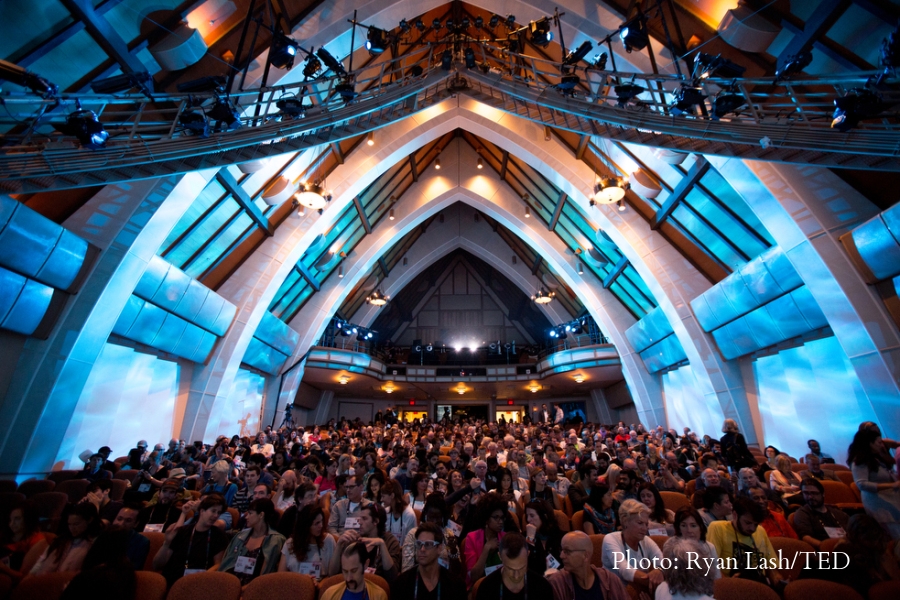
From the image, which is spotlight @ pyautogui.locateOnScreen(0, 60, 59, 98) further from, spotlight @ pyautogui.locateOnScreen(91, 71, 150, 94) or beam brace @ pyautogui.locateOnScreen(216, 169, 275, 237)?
beam brace @ pyautogui.locateOnScreen(216, 169, 275, 237)

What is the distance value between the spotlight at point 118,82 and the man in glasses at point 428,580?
813cm

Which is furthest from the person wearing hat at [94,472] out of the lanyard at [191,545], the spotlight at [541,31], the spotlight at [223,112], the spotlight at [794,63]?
the spotlight at [794,63]

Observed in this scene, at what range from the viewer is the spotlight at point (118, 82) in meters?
6.62

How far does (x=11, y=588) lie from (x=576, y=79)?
978 cm

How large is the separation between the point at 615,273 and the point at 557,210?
348 centimetres

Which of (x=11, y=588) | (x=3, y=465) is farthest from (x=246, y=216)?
(x=11, y=588)

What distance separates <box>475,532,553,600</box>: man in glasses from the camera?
2.56 metres

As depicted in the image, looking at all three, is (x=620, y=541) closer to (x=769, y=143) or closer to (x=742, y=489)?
(x=742, y=489)

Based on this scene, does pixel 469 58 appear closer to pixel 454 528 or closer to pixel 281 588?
pixel 454 528

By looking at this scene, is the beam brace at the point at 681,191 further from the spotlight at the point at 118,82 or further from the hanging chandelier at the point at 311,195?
the spotlight at the point at 118,82

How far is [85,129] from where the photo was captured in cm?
554

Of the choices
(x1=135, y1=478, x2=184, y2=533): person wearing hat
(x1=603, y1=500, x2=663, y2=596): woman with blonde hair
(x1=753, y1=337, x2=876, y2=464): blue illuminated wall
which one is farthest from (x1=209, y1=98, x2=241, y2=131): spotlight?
(x1=753, y1=337, x2=876, y2=464): blue illuminated wall

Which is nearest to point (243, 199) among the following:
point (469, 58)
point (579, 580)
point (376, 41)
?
point (376, 41)

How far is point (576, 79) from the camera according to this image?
25.7 feet
